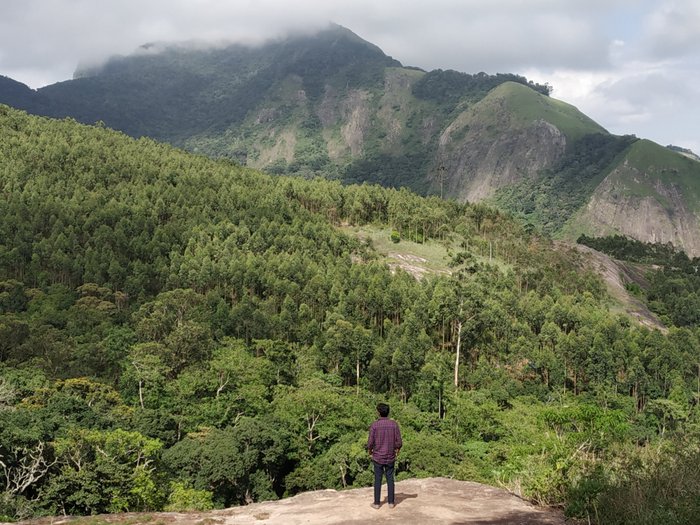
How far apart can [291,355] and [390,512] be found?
74515mm

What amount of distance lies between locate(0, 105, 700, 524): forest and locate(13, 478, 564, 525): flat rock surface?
1181 mm

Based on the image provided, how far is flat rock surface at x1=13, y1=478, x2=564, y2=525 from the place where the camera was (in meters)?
15.7

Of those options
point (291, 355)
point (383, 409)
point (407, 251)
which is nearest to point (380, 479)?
point (383, 409)

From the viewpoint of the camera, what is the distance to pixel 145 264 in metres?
120

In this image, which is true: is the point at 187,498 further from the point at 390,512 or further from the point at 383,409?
the point at 383,409

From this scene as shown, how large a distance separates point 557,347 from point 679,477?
89.8 metres

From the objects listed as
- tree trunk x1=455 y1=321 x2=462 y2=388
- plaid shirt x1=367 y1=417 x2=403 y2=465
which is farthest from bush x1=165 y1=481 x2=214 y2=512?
tree trunk x1=455 y1=321 x2=462 y2=388

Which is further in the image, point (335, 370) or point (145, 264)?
point (145, 264)

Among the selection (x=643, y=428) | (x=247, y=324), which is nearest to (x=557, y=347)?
(x=643, y=428)

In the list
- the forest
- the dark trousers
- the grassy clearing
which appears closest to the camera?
the dark trousers

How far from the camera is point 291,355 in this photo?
89562 mm

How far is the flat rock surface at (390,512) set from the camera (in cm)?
1567

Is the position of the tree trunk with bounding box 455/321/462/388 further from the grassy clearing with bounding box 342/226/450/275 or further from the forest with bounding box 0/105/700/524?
the grassy clearing with bounding box 342/226/450/275

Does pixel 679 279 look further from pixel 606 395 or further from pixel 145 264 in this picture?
pixel 145 264
